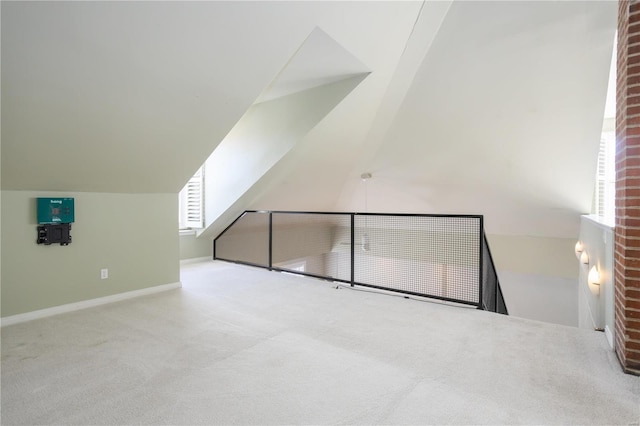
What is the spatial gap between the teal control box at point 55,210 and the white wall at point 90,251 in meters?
0.08

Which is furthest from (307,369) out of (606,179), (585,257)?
(606,179)

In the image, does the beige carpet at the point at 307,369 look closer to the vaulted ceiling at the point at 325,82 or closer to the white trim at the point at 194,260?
the vaulted ceiling at the point at 325,82

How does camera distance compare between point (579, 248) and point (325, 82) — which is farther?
point (579, 248)

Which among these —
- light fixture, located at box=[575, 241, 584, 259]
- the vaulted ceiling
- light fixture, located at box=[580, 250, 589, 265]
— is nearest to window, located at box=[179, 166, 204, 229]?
the vaulted ceiling

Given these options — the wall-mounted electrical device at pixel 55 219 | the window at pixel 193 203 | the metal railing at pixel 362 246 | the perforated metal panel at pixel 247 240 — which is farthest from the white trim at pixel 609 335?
the window at pixel 193 203

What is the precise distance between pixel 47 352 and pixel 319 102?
384 cm

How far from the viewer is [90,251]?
12.6 feet

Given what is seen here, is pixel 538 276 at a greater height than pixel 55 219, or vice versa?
pixel 55 219

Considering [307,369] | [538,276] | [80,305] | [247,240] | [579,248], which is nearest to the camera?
[307,369]

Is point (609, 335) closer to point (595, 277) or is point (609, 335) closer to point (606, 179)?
point (595, 277)

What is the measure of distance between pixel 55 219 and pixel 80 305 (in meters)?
0.98

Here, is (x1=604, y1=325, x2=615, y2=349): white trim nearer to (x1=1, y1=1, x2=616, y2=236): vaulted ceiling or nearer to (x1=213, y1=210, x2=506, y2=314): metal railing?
(x1=213, y1=210, x2=506, y2=314): metal railing

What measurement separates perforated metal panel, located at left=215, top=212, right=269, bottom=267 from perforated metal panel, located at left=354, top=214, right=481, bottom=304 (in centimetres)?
173

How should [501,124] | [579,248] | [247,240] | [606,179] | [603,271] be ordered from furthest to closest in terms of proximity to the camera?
[606,179]
[247,240]
[579,248]
[501,124]
[603,271]
